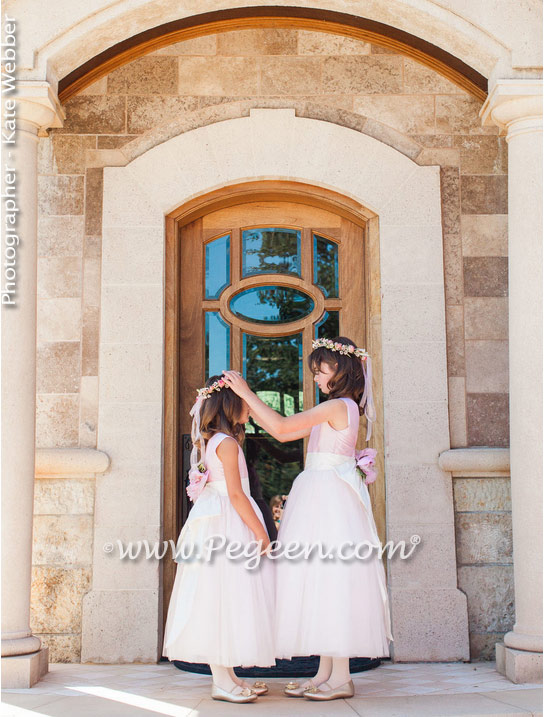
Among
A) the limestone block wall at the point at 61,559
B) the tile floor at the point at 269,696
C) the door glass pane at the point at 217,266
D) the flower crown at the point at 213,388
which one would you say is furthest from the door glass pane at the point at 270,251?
the tile floor at the point at 269,696

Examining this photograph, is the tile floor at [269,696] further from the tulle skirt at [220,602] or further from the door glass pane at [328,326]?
the door glass pane at [328,326]

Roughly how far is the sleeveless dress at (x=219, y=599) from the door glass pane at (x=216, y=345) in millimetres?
1676

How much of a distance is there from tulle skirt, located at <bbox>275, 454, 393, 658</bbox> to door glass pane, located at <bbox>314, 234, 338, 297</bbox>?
2.00 m

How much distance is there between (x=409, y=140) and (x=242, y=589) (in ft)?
11.1

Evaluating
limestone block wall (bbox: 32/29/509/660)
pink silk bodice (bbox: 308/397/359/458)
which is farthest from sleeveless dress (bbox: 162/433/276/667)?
limestone block wall (bbox: 32/29/509/660)

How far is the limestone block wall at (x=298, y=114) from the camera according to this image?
5.62m

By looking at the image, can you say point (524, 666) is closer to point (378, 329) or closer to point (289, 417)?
point (289, 417)

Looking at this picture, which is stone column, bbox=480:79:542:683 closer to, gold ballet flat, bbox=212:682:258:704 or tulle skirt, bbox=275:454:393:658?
tulle skirt, bbox=275:454:393:658

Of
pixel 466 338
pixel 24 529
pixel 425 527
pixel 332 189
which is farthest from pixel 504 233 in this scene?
pixel 24 529

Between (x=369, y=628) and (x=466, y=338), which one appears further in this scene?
(x=466, y=338)

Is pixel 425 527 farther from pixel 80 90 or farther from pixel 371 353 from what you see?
pixel 80 90

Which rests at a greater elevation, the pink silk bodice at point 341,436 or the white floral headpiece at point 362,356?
the white floral headpiece at point 362,356

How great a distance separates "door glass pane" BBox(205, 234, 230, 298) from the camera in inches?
239

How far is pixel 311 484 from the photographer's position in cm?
432
